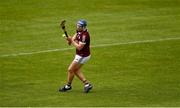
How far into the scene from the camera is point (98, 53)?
3067 cm

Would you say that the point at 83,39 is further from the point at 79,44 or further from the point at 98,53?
the point at 98,53

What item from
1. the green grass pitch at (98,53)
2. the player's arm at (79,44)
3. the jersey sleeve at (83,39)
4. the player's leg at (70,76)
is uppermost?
the jersey sleeve at (83,39)

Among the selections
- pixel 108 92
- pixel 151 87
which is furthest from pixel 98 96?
pixel 151 87

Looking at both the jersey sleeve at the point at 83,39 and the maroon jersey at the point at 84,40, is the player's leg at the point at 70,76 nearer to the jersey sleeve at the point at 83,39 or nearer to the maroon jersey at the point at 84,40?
the maroon jersey at the point at 84,40

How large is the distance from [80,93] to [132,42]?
29.7ft

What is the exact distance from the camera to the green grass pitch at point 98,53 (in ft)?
76.6

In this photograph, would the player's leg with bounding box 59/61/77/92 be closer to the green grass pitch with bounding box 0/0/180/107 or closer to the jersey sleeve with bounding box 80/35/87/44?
the green grass pitch with bounding box 0/0/180/107

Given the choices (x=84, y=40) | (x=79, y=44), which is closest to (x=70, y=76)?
(x=79, y=44)

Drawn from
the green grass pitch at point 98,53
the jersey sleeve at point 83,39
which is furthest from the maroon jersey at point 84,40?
the green grass pitch at point 98,53

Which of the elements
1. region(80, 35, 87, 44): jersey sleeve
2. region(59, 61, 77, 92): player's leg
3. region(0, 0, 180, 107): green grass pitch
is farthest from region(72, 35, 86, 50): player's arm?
region(0, 0, 180, 107): green grass pitch

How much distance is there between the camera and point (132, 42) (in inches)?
1275

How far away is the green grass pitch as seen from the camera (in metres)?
23.3

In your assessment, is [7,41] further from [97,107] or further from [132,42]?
[97,107]

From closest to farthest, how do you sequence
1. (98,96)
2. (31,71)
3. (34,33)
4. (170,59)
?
(98,96), (31,71), (170,59), (34,33)
